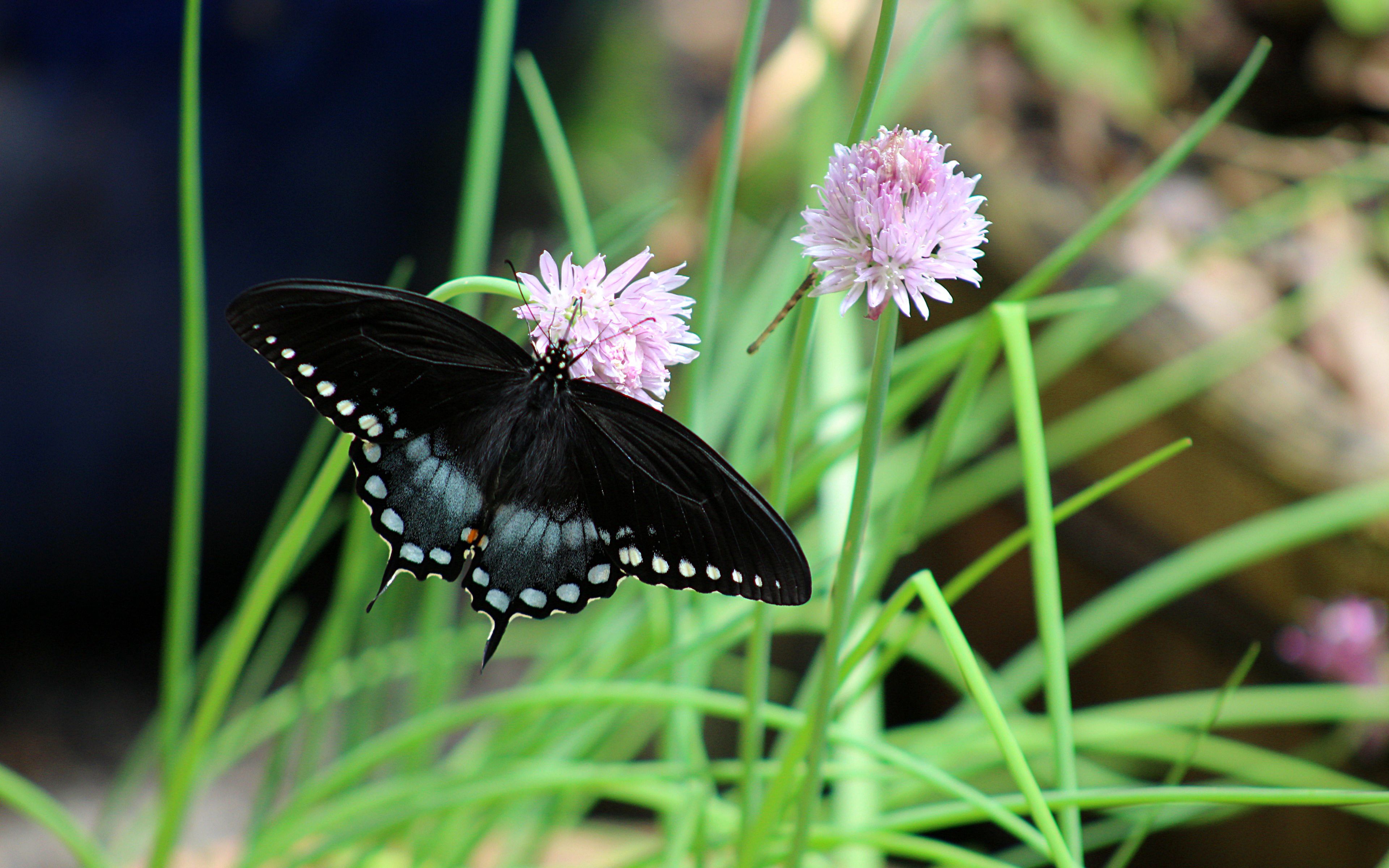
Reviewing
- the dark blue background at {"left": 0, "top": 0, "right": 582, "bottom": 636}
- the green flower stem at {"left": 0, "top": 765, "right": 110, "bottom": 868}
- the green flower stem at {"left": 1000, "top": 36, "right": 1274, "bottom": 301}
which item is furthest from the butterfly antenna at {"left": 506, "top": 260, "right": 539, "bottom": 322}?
the dark blue background at {"left": 0, "top": 0, "right": 582, "bottom": 636}

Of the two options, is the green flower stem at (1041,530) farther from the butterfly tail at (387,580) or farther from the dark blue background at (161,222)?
the dark blue background at (161,222)

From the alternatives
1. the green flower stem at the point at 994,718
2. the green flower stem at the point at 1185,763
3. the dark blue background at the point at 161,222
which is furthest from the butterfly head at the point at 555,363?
the dark blue background at the point at 161,222

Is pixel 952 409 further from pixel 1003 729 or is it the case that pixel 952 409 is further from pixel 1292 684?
pixel 1292 684

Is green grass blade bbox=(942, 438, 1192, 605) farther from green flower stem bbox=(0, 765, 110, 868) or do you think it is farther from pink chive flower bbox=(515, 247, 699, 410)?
green flower stem bbox=(0, 765, 110, 868)

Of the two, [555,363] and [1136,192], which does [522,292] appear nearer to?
[555,363]

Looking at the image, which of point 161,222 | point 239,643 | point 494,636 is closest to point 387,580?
point 494,636

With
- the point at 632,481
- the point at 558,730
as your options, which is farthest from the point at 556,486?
the point at 558,730

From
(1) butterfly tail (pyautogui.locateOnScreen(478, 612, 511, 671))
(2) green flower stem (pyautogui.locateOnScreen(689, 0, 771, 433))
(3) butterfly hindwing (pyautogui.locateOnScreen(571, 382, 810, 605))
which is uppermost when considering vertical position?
(2) green flower stem (pyautogui.locateOnScreen(689, 0, 771, 433))
